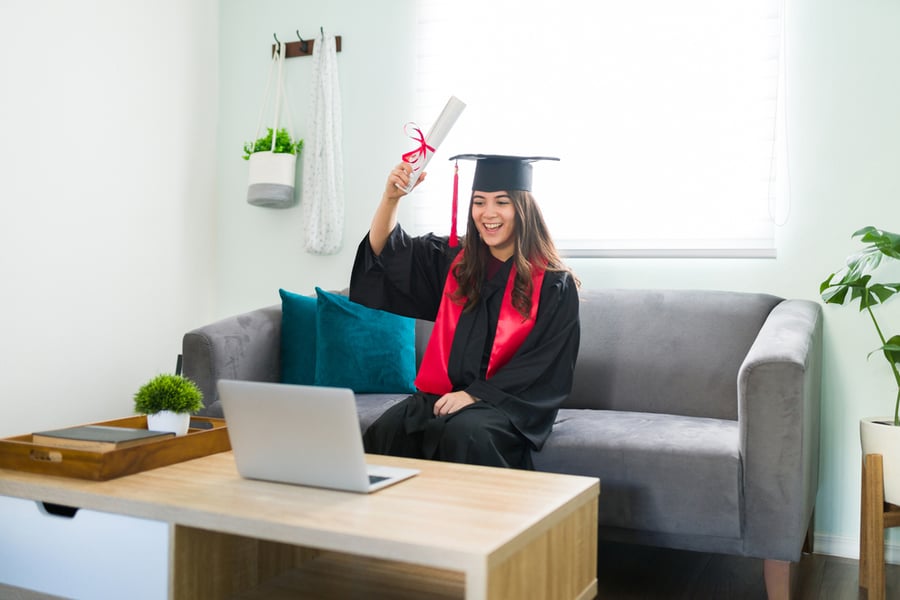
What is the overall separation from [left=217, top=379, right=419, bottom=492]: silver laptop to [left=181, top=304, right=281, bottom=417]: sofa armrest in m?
1.07

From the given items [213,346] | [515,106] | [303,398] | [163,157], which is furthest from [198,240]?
[303,398]

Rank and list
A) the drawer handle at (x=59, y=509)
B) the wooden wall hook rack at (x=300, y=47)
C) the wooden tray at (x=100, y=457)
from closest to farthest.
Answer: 1. the wooden tray at (x=100, y=457)
2. the drawer handle at (x=59, y=509)
3. the wooden wall hook rack at (x=300, y=47)

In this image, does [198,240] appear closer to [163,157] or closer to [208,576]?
[163,157]

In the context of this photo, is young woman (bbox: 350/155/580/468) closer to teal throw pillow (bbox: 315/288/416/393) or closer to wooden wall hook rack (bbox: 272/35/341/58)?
teal throw pillow (bbox: 315/288/416/393)

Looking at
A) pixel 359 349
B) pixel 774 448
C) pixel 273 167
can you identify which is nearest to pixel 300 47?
pixel 273 167

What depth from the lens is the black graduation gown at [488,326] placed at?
2.26 meters

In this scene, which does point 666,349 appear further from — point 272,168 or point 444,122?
point 272,168

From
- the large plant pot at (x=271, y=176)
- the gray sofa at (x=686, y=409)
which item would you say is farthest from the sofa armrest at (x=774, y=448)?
the large plant pot at (x=271, y=176)

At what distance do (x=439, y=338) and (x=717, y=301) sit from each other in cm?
96

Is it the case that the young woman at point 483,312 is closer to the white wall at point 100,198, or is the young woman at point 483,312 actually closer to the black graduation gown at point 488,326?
the black graduation gown at point 488,326

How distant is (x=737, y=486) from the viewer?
2.00 metres

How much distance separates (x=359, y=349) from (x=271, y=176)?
3.28ft

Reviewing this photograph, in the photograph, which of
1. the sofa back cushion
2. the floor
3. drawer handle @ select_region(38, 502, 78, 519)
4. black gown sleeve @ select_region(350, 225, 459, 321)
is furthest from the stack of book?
the sofa back cushion

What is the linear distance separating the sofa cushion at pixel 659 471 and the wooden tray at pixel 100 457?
2.94 feet
